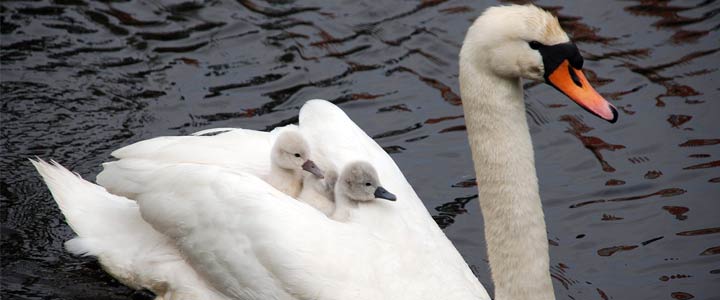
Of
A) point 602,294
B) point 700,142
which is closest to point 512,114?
point 602,294

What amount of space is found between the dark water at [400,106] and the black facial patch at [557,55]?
76.3 inches

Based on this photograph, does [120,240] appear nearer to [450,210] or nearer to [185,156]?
[185,156]

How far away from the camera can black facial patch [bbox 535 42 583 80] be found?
5.12m

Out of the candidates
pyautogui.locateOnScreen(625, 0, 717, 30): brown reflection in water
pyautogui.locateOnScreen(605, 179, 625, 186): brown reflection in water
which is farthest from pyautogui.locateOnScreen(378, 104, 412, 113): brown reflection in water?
pyautogui.locateOnScreen(625, 0, 717, 30): brown reflection in water

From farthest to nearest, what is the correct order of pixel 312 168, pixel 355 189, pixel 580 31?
pixel 580 31 → pixel 312 168 → pixel 355 189

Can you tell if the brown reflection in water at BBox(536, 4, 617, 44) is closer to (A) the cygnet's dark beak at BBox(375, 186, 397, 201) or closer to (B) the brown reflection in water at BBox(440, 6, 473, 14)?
(B) the brown reflection in water at BBox(440, 6, 473, 14)

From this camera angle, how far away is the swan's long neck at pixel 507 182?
527 centimetres

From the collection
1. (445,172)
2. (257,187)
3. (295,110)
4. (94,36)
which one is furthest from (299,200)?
(94,36)

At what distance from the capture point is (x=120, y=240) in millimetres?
6492

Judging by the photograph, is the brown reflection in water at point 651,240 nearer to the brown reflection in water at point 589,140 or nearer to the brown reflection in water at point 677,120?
the brown reflection in water at point 589,140

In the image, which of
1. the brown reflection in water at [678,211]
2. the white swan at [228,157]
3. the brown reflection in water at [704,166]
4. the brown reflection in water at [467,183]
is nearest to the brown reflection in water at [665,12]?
the brown reflection in water at [704,166]

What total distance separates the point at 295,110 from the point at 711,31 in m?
3.41

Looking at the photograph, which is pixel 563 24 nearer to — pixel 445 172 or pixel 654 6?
pixel 654 6

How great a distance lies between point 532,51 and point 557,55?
11 centimetres
